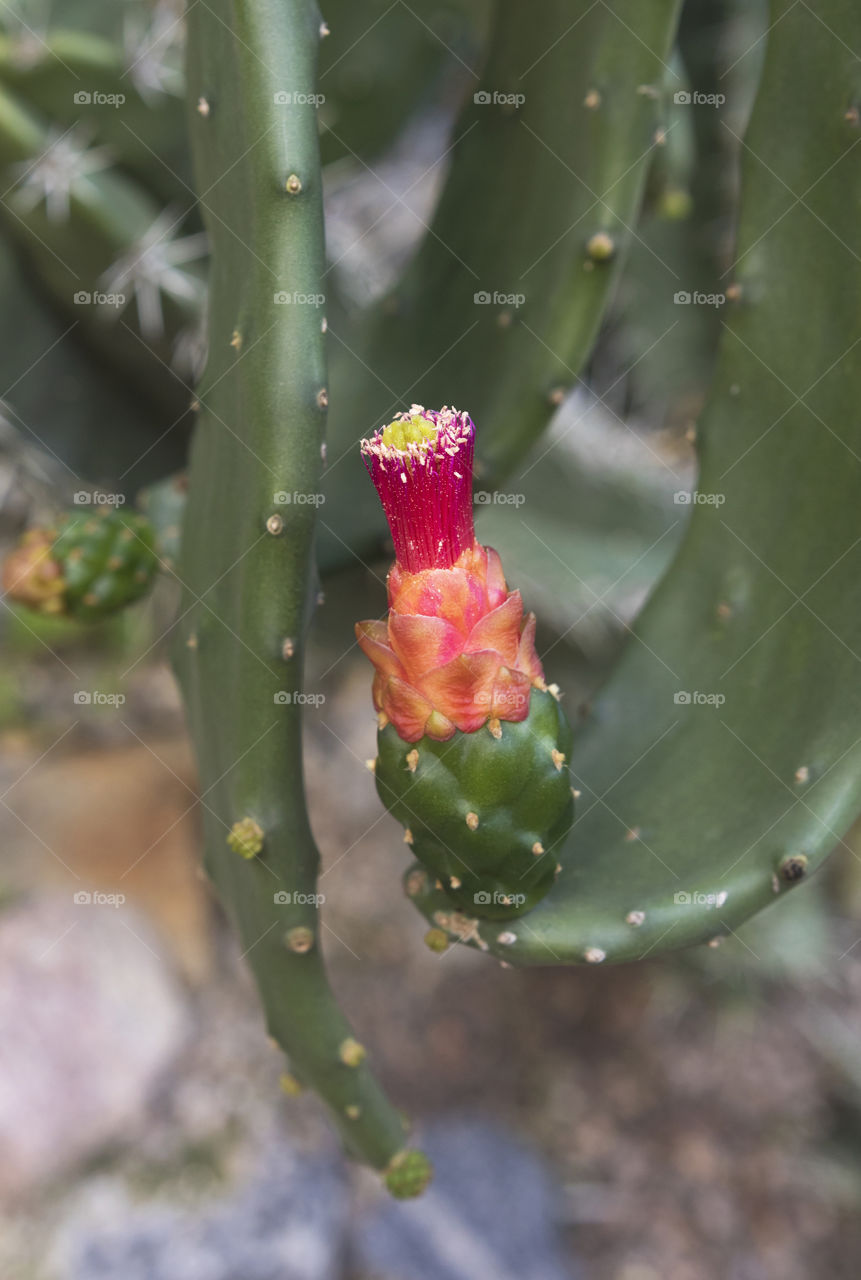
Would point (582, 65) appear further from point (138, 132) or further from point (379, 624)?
point (138, 132)

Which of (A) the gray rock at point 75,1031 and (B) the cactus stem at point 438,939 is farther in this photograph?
(A) the gray rock at point 75,1031

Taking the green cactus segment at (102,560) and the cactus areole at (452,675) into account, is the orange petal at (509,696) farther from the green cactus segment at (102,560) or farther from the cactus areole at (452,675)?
the green cactus segment at (102,560)

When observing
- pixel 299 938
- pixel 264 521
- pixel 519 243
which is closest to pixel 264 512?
pixel 264 521

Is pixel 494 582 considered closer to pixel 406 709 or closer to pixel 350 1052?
pixel 406 709

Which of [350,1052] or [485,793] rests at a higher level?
[485,793]

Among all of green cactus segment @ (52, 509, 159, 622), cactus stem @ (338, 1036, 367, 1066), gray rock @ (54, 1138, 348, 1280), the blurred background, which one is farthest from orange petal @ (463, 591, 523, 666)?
gray rock @ (54, 1138, 348, 1280)

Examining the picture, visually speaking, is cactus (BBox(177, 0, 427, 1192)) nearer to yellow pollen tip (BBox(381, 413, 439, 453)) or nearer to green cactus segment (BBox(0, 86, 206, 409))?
yellow pollen tip (BBox(381, 413, 439, 453))

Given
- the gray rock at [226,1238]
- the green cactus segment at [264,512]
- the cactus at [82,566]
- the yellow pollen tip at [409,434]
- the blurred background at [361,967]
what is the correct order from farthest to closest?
the gray rock at [226,1238] < the blurred background at [361,967] < the cactus at [82,566] < the green cactus segment at [264,512] < the yellow pollen tip at [409,434]

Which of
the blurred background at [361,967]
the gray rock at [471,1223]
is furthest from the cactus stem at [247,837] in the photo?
the gray rock at [471,1223]

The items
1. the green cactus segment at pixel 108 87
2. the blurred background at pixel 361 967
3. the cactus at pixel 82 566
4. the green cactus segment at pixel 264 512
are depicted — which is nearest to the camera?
the green cactus segment at pixel 264 512
